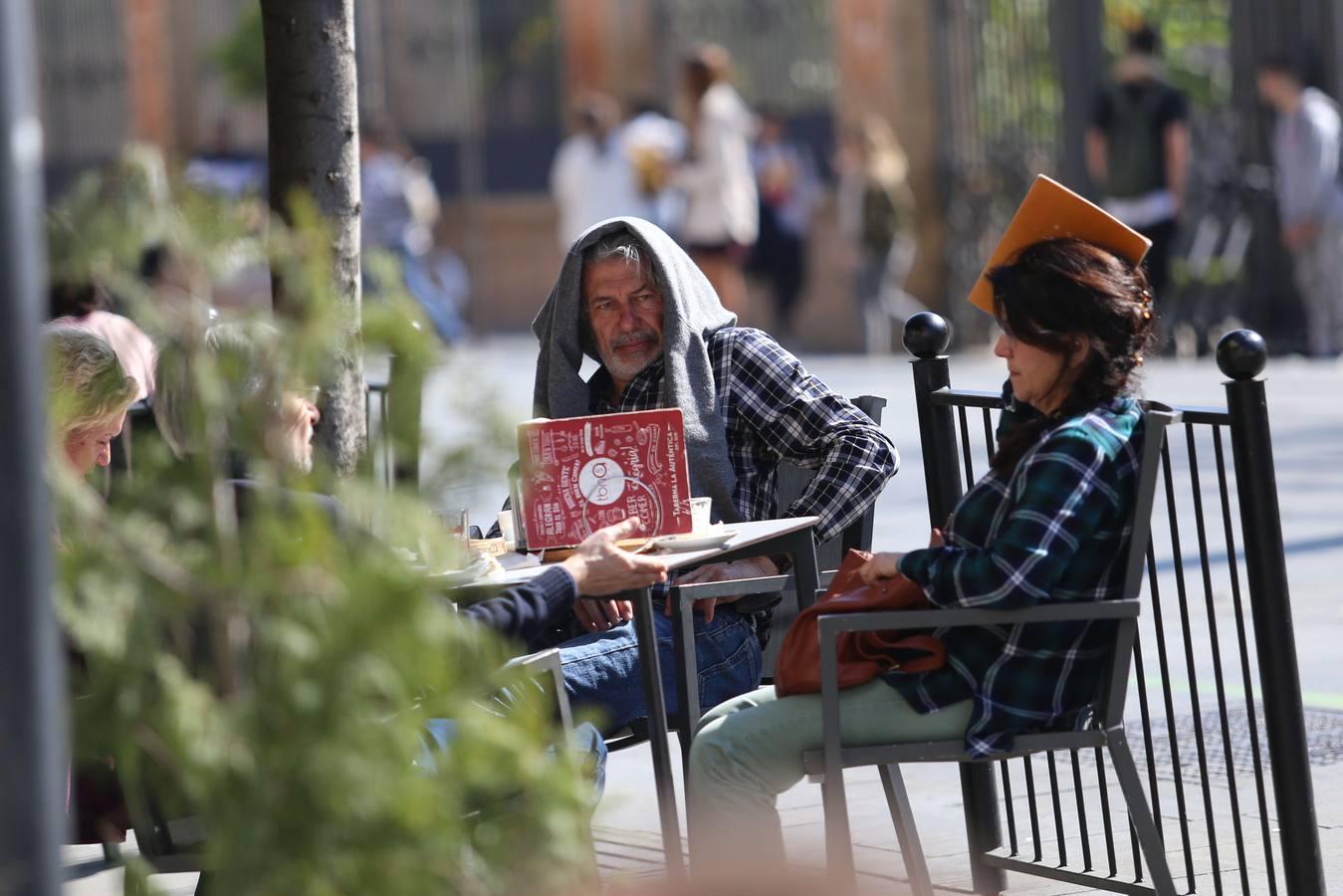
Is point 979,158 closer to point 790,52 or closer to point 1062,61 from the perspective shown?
point 1062,61

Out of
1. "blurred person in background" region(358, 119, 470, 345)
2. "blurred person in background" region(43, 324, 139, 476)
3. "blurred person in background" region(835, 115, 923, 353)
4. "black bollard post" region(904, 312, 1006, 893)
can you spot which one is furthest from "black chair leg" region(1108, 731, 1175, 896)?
"blurred person in background" region(835, 115, 923, 353)

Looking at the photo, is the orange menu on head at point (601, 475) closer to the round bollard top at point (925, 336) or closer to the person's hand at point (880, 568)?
the person's hand at point (880, 568)

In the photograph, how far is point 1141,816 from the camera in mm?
3613

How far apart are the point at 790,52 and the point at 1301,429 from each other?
39.4 feet

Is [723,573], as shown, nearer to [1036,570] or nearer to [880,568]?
[880,568]

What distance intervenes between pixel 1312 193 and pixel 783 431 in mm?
9990

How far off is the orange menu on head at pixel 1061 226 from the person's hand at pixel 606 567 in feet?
2.61

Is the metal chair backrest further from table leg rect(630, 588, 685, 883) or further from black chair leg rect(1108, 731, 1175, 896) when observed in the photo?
table leg rect(630, 588, 685, 883)

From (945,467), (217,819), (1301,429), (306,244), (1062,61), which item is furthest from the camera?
(1062,61)

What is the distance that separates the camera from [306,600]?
1.90 m

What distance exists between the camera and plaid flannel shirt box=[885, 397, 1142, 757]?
3.56 metres

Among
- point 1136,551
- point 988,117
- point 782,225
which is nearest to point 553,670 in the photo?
point 1136,551

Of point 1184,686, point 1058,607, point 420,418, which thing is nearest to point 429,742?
point 1058,607

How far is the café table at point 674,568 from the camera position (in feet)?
13.0
